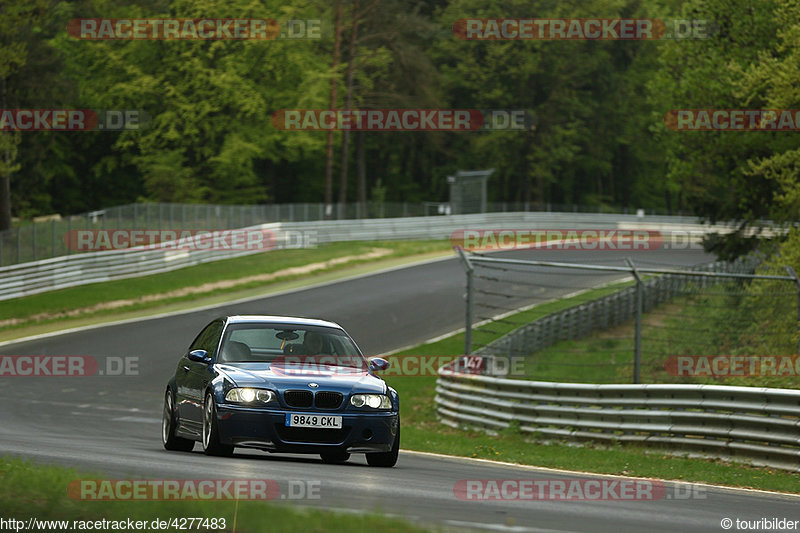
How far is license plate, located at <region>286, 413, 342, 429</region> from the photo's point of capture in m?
11.2

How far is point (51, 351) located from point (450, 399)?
11.1m

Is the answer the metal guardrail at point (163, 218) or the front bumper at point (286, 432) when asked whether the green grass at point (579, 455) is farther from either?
the metal guardrail at point (163, 218)

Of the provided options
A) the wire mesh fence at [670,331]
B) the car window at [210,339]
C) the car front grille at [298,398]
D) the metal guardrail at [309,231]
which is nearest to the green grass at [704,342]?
the wire mesh fence at [670,331]

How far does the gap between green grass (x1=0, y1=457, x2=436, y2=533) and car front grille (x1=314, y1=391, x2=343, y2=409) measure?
3.71 meters

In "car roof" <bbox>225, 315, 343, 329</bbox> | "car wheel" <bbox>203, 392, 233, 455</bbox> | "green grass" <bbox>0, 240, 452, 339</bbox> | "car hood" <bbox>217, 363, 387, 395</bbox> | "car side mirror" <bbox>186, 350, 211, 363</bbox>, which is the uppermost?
"car roof" <bbox>225, 315, 343, 329</bbox>

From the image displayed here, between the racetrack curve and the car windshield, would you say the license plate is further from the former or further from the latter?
the car windshield

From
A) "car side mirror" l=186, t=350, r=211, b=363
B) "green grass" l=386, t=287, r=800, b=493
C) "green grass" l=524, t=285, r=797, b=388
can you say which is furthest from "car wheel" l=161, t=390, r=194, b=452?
"green grass" l=524, t=285, r=797, b=388

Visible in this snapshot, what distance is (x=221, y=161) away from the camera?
2537 inches

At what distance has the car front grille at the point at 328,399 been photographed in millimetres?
11328

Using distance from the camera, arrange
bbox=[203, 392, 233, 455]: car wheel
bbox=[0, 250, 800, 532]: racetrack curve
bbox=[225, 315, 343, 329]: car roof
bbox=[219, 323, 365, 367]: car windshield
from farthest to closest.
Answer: bbox=[225, 315, 343, 329]: car roof → bbox=[219, 323, 365, 367]: car windshield → bbox=[203, 392, 233, 455]: car wheel → bbox=[0, 250, 800, 532]: racetrack curve

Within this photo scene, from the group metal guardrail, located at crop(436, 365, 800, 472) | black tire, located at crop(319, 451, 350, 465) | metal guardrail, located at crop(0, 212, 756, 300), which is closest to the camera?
black tire, located at crop(319, 451, 350, 465)

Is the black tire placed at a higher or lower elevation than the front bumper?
lower

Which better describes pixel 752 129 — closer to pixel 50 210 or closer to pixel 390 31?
pixel 390 31

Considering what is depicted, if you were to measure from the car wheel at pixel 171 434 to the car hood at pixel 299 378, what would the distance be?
1602 mm
